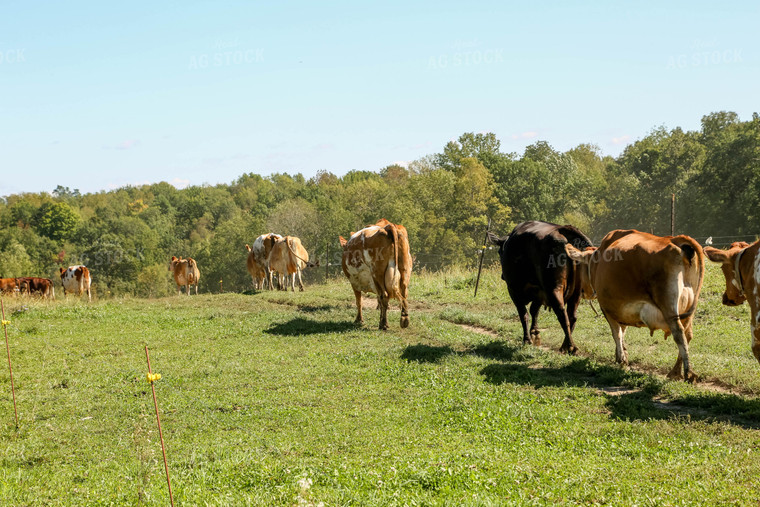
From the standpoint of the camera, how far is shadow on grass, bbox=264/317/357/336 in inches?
600

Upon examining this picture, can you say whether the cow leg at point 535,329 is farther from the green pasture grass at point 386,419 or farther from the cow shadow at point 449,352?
the cow shadow at point 449,352

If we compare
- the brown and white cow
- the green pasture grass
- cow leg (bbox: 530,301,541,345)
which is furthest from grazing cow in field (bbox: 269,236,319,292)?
cow leg (bbox: 530,301,541,345)

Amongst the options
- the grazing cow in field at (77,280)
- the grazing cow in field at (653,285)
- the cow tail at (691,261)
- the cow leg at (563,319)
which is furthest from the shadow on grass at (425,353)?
the grazing cow in field at (77,280)

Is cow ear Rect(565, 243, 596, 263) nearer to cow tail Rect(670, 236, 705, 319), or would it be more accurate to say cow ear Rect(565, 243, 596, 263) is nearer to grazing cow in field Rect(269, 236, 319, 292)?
cow tail Rect(670, 236, 705, 319)

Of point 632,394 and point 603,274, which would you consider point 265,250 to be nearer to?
point 603,274

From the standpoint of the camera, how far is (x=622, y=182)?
218 feet

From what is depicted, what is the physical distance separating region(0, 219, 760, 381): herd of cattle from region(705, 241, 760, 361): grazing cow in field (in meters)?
0.01

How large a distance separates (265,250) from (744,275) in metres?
22.1

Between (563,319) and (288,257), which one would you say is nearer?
(563,319)

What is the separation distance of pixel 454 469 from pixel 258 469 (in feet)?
6.52

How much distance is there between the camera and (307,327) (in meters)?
15.7

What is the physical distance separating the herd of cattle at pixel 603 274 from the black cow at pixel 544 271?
19 mm

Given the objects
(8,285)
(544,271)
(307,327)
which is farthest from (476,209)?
(544,271)

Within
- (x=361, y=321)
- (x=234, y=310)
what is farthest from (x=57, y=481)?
(x=234, y=310)
